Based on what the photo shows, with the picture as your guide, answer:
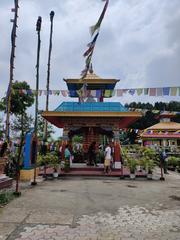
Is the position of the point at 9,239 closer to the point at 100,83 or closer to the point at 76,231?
the point at 76,231

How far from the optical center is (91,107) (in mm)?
19375

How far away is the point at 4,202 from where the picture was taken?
8.73m

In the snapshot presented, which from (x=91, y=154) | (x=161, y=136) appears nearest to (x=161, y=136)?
(x=161, y=136)

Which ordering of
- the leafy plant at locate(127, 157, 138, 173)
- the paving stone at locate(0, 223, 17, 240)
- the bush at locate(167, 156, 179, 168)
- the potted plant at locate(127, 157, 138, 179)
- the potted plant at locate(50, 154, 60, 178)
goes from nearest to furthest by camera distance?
1. the paving stone at locate(0, 223, 17, 240)
2. the potted plant at locate(127, 157, 138, 179)
3. the leafy plant at locate(127, 157, 138, 173)
4. the potted plant at locate(50, 154, 60, 178)
5. the bush at locate(167, 156, 179, 168)

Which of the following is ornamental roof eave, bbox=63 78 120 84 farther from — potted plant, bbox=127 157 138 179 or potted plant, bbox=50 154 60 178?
potted plant, bbox=127 157 138 179

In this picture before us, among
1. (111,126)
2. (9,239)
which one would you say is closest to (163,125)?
(111,126)

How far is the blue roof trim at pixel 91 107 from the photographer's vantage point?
755 inches

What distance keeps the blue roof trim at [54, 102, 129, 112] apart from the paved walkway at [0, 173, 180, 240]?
8.53 m

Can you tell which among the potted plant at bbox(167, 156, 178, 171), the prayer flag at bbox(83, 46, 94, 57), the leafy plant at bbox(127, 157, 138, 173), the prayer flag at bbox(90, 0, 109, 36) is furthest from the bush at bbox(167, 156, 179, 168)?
the prayer flag at bbox(90, 0, 109, 36)

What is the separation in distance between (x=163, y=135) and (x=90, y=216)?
33.0 m

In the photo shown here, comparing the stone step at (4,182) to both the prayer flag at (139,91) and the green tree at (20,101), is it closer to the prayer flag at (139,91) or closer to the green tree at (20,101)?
the prayer flag at (139,91)

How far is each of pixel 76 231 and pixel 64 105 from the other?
13.8 meters

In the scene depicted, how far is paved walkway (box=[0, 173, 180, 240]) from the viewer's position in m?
6.06

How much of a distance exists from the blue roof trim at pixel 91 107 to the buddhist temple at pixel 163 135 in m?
20.7
